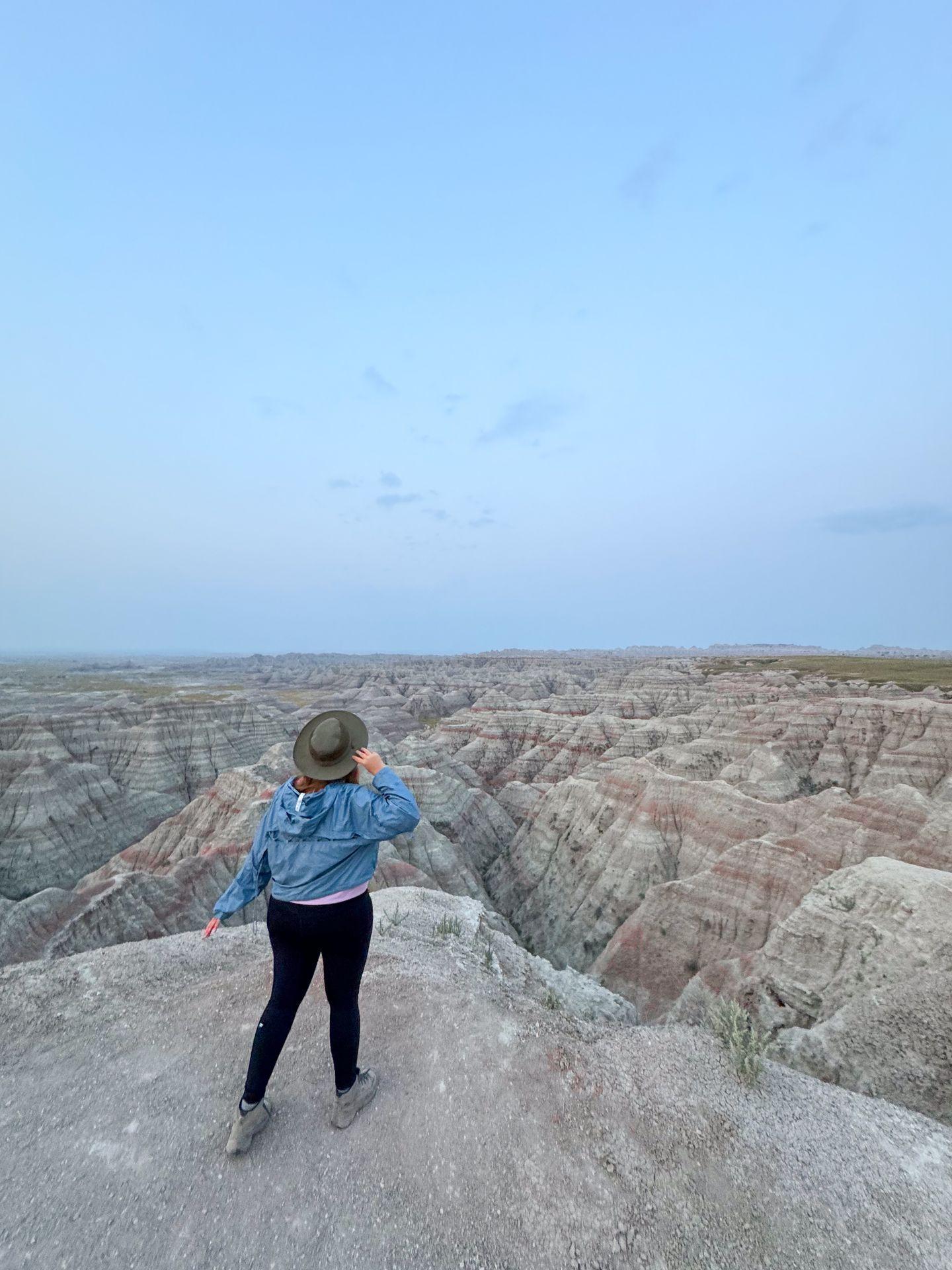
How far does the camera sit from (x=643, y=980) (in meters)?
18.2

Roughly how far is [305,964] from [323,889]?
2.19ft

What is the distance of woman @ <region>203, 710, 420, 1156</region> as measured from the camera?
3.80 m

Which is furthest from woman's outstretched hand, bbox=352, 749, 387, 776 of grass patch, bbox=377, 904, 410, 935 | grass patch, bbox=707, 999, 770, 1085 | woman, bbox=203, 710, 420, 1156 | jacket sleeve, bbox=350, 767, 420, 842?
grass patch, bbox=377, 904, 410, 935

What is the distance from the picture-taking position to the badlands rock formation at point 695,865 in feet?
33.0

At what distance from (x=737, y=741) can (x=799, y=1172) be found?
35815 millimetres

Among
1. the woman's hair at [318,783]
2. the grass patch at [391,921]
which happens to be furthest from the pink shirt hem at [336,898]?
the grass patch at [391,921]

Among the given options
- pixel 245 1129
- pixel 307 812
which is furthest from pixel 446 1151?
pixel 307 812

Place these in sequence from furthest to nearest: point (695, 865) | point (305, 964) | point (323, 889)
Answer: point (695, 865)
point (305, 964)
point (323, 889)

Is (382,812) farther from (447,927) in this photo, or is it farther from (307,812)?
(447,927)

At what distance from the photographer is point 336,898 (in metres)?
3.85

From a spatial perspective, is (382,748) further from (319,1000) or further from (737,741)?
(319,1000)

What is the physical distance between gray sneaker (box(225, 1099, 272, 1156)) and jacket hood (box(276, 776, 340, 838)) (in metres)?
2.07

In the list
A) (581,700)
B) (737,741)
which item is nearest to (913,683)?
(581,700)

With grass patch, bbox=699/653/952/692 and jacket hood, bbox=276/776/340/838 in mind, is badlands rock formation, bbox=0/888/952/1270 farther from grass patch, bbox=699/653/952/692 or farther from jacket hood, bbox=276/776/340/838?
grass patch, bbox=699/653/952/692
